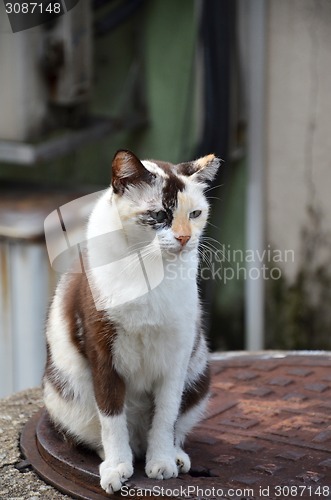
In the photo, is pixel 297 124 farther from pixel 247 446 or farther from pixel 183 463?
pixel 183 463

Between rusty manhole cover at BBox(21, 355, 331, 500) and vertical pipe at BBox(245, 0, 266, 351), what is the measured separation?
1.45m

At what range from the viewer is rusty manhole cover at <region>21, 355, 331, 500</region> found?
199cm

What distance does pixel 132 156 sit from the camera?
188cm

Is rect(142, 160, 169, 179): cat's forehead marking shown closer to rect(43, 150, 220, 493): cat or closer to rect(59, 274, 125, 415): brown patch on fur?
rect(43, 150, 220, 493): cat

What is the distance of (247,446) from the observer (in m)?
2.20

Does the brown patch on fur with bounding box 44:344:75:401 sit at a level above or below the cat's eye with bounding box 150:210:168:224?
below

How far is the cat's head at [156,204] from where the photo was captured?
190 cm

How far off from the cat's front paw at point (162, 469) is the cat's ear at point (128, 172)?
62 centimetres

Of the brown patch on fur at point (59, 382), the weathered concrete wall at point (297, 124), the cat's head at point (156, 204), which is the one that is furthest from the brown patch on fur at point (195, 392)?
the weathered concrete wall at point (297, 124)

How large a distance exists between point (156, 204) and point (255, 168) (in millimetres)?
2274

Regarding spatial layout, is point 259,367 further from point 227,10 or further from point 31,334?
point 227,10

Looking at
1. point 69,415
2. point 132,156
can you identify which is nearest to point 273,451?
point 69,415

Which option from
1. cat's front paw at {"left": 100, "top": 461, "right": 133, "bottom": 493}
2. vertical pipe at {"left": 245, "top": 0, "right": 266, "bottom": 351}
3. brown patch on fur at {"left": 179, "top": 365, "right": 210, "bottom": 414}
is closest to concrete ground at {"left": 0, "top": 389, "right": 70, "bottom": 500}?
cat's front paw at {"left": 100, "top": 461, "right": 133, "bottom": 493}

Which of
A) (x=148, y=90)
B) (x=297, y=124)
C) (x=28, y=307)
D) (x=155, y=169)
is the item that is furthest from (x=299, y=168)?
(x=155, y=169)
